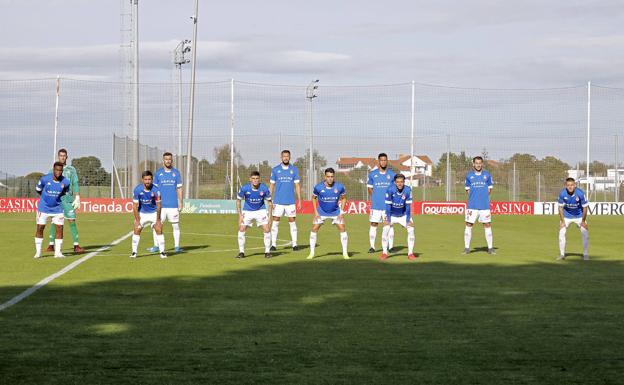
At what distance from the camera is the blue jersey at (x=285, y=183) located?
21500 mm

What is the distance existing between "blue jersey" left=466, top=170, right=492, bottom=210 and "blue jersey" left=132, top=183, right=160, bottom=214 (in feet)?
23.2

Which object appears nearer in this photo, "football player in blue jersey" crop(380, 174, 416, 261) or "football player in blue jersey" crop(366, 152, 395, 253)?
"football player in blue jersey" crop(380, 174, 416, 261)

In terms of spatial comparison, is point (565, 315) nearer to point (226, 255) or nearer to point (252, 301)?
point (252, 301)

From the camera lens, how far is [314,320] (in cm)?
1070

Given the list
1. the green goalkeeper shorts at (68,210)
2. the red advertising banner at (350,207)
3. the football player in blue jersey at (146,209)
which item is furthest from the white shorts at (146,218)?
the red advertising banner at (350,207)

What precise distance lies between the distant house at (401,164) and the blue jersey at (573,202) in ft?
81.5

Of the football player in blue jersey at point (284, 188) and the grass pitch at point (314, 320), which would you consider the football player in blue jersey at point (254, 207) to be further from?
the football player in blue jersey at point (284, 188)

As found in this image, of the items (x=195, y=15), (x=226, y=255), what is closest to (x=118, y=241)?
(x=226, y=255)

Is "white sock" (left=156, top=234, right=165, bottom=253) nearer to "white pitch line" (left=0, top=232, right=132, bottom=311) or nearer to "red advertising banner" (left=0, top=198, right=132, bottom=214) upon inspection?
"white pitch line" (left=0, top=232, right=132, bottom=311)

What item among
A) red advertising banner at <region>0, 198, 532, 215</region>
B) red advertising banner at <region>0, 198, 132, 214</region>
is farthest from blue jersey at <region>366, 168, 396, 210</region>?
red advertising banner at <region>0, 198, 132, 214</region>

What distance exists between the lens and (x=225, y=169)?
45594mm

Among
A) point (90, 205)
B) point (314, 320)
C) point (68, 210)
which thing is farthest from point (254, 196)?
point (90, 205)

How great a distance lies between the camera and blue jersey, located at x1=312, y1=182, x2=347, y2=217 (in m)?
19.7

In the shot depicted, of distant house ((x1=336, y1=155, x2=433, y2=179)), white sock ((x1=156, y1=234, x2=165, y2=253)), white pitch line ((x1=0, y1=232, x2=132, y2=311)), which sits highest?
distant house ((x1=336, y1=155, x2=433, y2=179))
